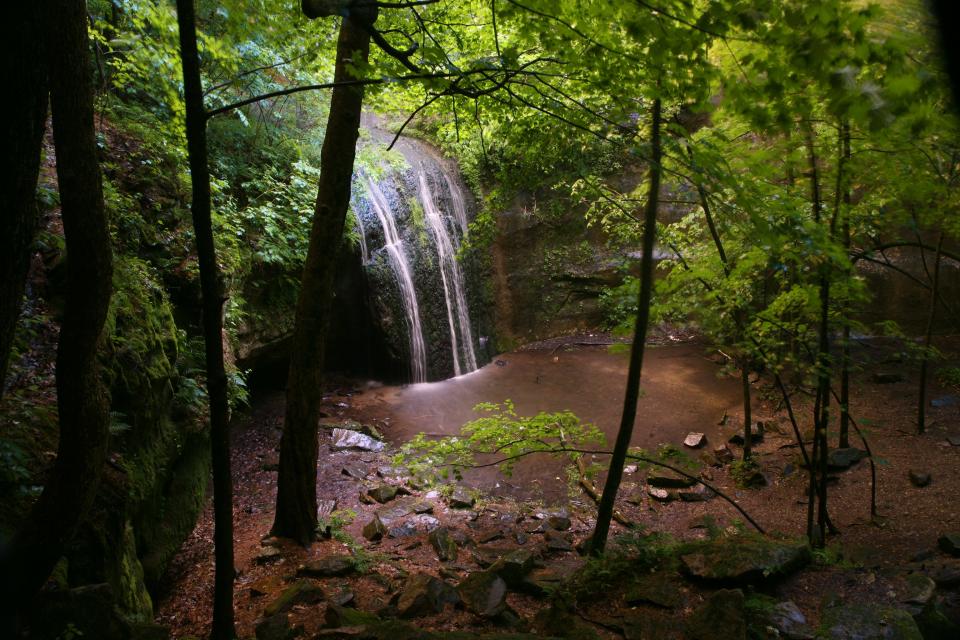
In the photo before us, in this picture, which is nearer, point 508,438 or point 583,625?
point 583,625

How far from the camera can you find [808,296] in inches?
173

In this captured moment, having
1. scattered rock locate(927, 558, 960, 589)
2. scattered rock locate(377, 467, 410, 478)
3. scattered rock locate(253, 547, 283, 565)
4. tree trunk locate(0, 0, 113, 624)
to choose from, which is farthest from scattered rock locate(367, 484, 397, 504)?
scattered rock locate(927, 558, 960, 589)

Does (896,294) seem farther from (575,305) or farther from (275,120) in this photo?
(275,120)

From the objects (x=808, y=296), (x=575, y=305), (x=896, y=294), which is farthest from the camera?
(x=575, y=305)

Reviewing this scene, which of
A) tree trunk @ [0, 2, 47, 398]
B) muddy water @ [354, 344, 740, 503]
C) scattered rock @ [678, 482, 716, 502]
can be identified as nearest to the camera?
tree trunk @ [0, 2, 47, 398]

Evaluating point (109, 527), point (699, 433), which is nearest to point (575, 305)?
point (699, 433)

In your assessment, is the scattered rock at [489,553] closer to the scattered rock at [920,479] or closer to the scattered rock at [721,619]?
the scattered rock at [721,619]

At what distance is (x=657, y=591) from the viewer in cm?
388

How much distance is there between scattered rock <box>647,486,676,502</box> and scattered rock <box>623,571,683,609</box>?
388cm

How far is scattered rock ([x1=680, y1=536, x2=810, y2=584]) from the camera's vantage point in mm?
3850

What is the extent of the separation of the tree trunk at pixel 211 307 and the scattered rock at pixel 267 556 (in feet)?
7.32

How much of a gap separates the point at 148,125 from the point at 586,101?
242 inches

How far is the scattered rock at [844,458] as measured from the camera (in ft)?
24.9

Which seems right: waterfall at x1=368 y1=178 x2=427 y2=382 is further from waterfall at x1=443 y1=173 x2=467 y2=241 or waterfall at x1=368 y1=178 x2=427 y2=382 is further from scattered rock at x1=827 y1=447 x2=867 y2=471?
scattered rock at x1=827 y1=447 x2=867 y2=471
